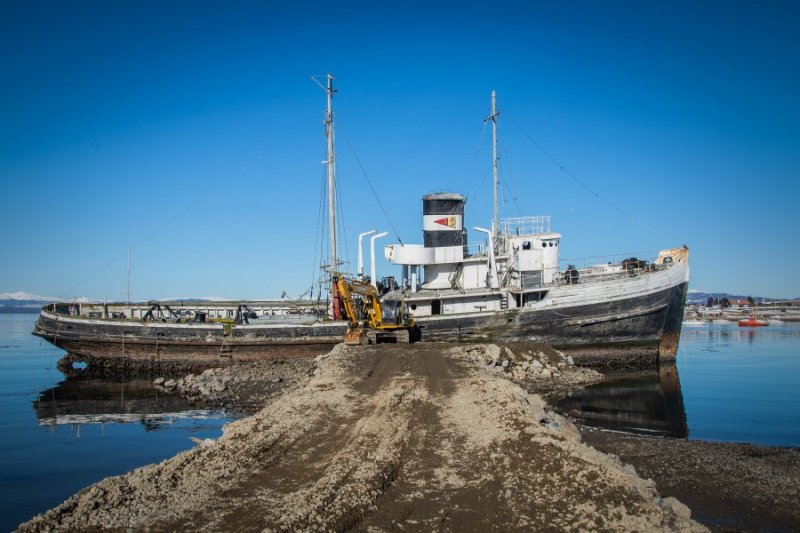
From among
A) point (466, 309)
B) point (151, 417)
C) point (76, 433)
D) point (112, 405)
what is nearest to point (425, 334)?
point (466, 309)

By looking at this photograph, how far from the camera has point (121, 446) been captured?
16.0 m

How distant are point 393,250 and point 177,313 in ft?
49.9

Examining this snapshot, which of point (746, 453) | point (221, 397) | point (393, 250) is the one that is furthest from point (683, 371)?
point (221, 397)

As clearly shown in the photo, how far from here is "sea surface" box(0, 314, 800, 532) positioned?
44.4 ft

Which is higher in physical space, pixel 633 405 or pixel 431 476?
pixel 431 476

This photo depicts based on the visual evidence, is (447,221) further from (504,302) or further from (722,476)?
(722,476)

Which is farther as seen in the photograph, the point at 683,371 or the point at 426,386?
the point at 683,371

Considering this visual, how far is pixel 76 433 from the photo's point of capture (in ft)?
59.1

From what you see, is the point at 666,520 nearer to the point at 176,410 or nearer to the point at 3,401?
the point at 176,410

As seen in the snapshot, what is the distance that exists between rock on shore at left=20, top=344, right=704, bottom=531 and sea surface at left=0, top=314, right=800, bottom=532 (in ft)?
13.8

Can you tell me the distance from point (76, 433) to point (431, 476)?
46.4 feet

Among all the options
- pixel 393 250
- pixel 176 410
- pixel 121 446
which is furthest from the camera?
pixel 393 250

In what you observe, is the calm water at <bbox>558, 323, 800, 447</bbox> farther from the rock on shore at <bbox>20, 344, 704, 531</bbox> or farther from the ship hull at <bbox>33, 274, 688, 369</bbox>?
the rock on shore at <bbox>20, 344, 704, 531</bbox>

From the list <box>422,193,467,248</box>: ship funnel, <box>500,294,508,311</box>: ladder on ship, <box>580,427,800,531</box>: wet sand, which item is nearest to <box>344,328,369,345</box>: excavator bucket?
<box>500,294,508,311</box>: ladder on ship
